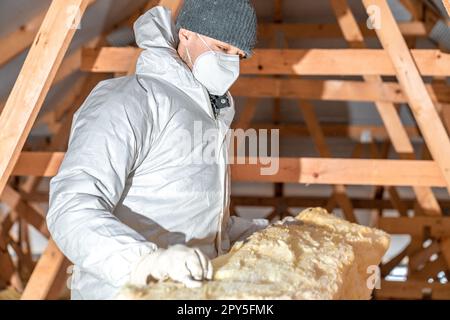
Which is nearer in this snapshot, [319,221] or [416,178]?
[319,221]

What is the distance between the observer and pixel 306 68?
367 cm

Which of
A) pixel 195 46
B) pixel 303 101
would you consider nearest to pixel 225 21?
pixel 195 46

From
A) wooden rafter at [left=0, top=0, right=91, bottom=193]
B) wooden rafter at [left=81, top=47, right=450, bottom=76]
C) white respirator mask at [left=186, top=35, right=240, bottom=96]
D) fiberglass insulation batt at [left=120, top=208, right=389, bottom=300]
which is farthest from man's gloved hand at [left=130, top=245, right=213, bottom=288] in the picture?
wooden rafter at [left=81, top=47, right=450, bottom=76]

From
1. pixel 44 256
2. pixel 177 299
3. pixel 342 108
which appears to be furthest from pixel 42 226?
pixel 177 299

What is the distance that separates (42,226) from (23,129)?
350cm

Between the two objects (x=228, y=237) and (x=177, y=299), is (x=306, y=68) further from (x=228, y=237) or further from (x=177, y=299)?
(x=177, y=299)

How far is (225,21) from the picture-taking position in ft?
6.68

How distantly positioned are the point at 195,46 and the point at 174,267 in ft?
2.53

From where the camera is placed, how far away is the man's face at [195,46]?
208 centimetres

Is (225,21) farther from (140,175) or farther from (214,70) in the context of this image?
(140,175)

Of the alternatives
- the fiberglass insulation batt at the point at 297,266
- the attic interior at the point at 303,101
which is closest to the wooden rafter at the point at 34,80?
the attic interior at the point at 303,101

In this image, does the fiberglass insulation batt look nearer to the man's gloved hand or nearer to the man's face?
the man's gloved hand

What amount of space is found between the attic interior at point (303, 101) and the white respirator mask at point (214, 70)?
0.45m

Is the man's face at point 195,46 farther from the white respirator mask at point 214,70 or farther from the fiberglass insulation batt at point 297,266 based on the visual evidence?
the fiberglass insulation batt at point 297,266
